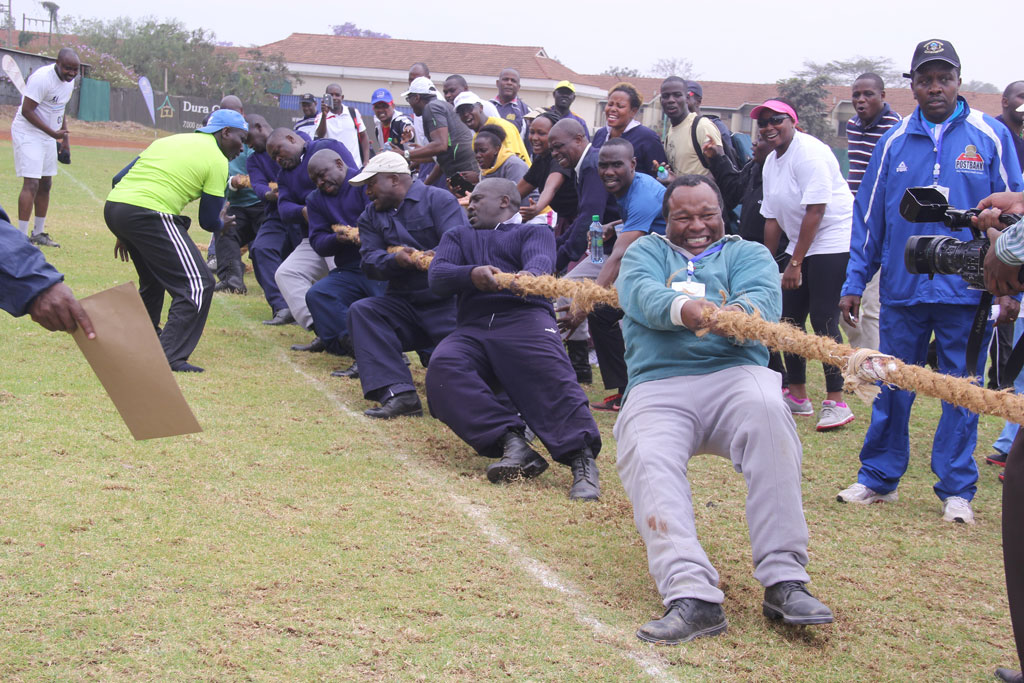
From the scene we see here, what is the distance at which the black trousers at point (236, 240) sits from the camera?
37.4 ft

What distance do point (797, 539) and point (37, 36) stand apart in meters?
77.4

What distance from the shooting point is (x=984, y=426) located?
759cm

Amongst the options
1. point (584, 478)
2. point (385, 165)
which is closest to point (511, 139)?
point (385, 165)

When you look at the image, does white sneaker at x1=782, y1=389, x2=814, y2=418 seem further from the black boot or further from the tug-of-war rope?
the tug-of-war rope

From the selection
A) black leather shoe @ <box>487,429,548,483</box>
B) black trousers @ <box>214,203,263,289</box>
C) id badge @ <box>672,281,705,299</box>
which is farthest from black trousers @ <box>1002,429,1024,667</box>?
black trousers @ <box>214,203,263,289</box>

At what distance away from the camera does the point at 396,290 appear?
24.1 ft

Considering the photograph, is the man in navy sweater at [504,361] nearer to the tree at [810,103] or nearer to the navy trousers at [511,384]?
the navy trousers at [511,384]

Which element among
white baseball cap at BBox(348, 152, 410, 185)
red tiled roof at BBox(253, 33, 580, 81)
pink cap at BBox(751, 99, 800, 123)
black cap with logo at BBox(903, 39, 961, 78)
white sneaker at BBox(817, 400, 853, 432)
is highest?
red tiled roof at BBox(253, 33, 580, 81)

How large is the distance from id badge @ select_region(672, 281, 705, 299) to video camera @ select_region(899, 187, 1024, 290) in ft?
2.95

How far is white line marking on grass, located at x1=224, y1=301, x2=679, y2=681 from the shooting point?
3.47 meters

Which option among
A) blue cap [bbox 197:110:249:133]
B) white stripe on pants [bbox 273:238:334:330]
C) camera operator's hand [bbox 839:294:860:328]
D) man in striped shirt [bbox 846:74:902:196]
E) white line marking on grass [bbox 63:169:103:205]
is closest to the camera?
camera operator's hand [bbox 839:294:860:328]

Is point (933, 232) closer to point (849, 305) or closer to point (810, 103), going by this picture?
point (849, 305)

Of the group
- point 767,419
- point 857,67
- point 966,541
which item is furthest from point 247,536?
point 857,67

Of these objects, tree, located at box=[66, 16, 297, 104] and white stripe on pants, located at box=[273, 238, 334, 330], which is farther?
tree, located at box=[66, 16, 297, 104]
